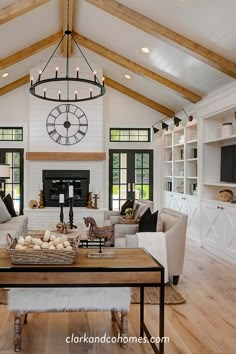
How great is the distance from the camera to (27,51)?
747 cm

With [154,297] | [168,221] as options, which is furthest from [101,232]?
[154,297]

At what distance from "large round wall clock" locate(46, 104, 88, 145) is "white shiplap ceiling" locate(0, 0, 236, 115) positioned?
131 cm

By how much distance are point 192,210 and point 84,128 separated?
3455 mm

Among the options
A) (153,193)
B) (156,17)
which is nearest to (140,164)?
(153,193)

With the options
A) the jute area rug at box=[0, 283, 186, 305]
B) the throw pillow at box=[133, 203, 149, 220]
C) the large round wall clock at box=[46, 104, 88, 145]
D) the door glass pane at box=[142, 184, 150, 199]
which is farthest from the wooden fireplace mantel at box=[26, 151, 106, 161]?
the jute area rug at box=[0, 283, 186, 305]

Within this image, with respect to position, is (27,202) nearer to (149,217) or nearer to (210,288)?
(149,217)

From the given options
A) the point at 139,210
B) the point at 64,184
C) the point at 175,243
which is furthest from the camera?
the point at 64,184

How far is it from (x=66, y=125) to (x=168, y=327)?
21.8 feet

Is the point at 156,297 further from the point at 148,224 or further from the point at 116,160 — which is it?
the point at 116,160

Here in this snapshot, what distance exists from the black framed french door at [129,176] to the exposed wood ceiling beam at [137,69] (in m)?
2.74

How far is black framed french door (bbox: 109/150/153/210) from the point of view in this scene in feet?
32.0

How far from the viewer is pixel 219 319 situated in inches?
133

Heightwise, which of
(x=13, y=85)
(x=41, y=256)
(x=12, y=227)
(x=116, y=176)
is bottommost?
(x=12, y=227)

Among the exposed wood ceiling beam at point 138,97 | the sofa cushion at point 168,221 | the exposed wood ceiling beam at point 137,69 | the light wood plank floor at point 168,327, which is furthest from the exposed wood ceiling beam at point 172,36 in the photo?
the exposed wood ceiling beam at point 138,97
